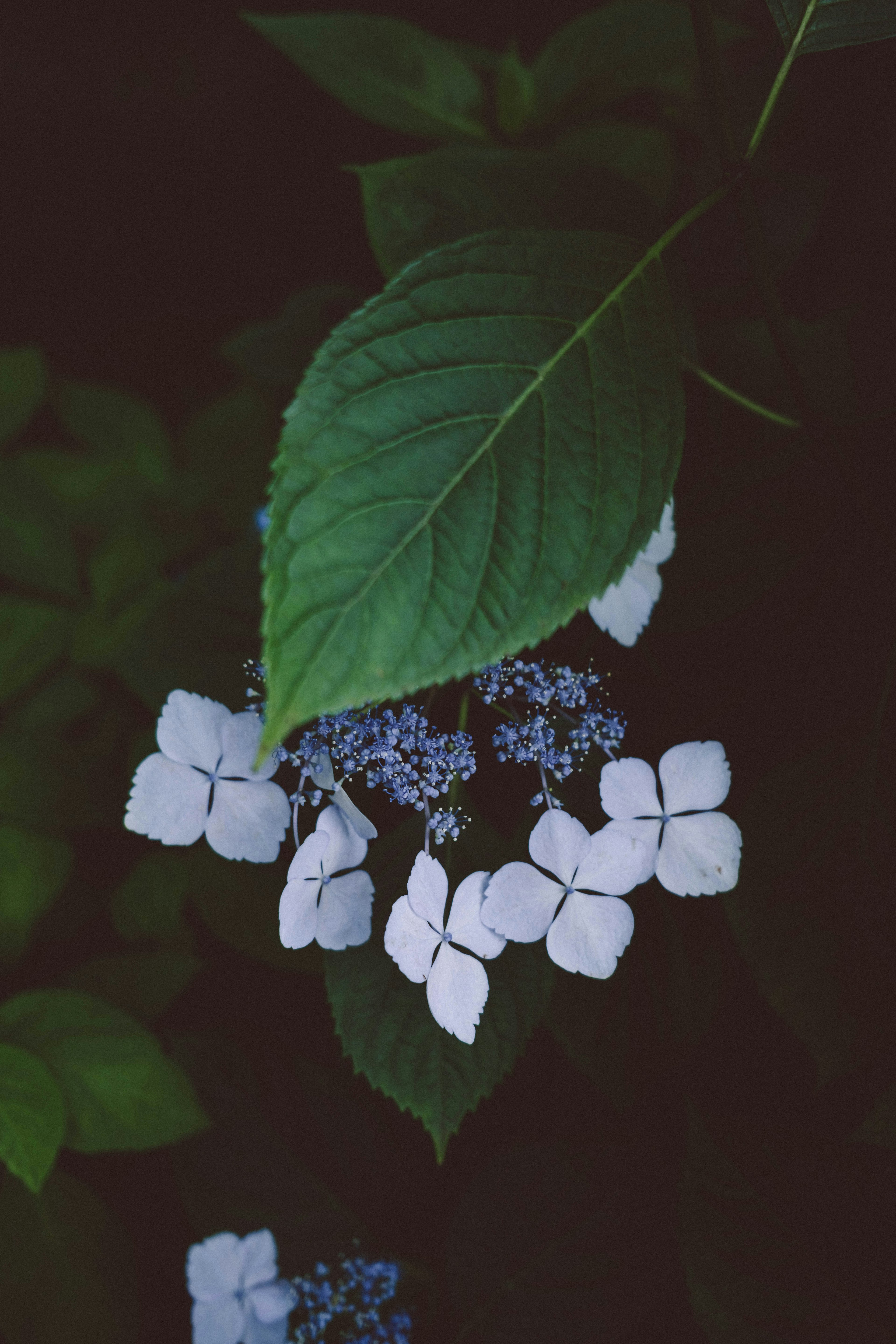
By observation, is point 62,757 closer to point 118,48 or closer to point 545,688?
point 545,688

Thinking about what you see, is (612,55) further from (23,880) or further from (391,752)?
(23,880)

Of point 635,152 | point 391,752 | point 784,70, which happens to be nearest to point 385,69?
point 635,152

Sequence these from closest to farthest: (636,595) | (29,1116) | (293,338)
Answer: (636,595), (29,1116), (293,338)

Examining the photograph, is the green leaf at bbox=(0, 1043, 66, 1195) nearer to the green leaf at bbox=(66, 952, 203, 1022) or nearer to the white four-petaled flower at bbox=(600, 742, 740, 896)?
the green leaf at bbox=(66, 952, 203, 1022)

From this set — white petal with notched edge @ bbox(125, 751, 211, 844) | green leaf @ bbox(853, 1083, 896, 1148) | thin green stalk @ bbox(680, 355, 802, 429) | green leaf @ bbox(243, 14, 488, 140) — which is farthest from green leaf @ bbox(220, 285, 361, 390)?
green leaf @ bbox(853, 1083, 896, 1148)

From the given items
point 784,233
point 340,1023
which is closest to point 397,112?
point 784,233

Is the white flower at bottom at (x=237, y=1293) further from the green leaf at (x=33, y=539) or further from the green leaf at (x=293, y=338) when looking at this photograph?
the green leaf at (x=293, y=338)
